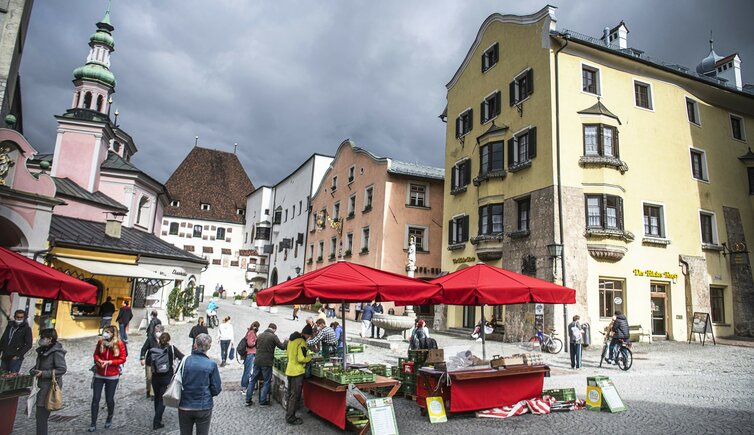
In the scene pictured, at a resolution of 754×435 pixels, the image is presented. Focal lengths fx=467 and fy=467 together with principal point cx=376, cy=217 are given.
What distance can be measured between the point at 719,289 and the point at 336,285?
2487cm

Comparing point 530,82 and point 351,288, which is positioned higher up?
point 530,82

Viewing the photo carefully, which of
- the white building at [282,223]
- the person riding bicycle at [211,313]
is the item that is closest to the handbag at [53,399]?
the person riding bicycle at [211,313]

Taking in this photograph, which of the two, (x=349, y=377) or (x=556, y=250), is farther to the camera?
(x=556, y=250)

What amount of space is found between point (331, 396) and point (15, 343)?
705 centimetres

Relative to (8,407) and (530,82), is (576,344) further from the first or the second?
(8,407)

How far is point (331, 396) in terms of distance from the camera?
840 cm

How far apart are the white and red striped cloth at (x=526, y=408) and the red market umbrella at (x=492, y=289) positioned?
2038 millimetres

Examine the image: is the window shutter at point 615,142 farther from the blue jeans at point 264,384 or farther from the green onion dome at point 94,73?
the green onion dome at point 94,73

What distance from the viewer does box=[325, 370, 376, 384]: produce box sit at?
8117 millimetres

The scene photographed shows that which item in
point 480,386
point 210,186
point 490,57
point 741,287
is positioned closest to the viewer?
point 480,386

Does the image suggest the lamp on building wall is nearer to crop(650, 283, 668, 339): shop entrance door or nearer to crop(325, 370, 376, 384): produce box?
crop(650, 283, 668, 339): shop entrance door

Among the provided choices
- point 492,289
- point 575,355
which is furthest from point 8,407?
point 575,355

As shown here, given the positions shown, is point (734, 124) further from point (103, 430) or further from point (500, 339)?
point (103, 430)

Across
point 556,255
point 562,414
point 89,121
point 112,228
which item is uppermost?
point 89,121
